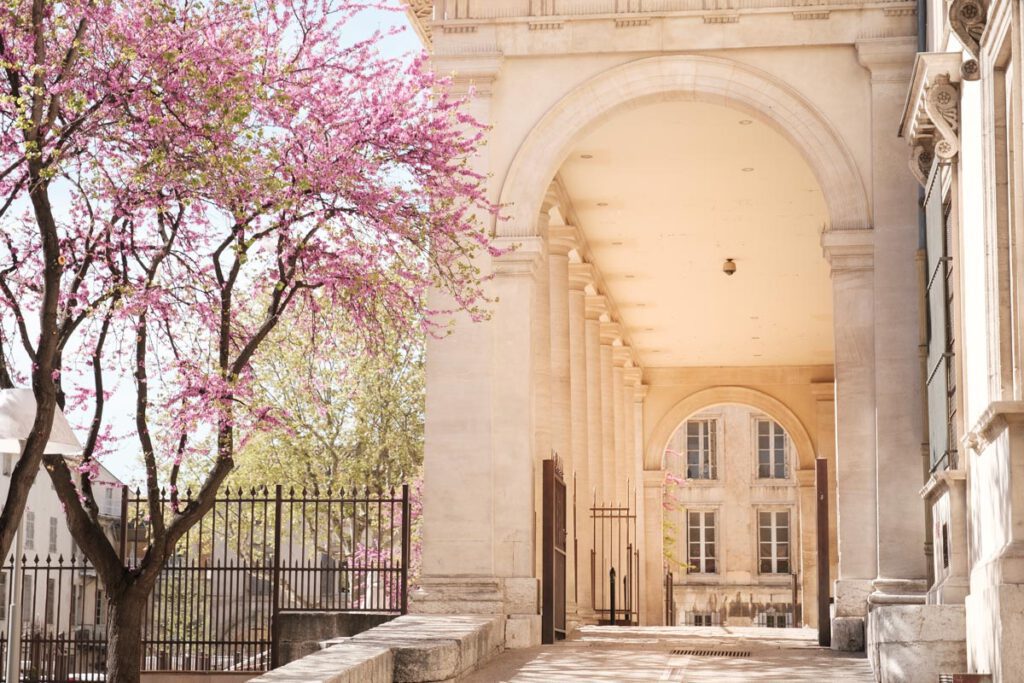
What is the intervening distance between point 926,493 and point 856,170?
A: 4.40 m

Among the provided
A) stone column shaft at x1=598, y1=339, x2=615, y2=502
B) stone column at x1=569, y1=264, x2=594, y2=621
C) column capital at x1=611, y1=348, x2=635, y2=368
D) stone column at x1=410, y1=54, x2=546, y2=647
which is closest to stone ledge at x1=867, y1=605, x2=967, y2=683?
stone column at x1=410, y1=54, x2=546, y2=647

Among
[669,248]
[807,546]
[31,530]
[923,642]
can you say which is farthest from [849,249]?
[31,530]

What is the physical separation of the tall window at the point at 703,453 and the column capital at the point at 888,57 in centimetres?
4212

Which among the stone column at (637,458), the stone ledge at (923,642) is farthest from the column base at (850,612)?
the stone column at (637,458)

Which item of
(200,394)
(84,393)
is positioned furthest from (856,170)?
(84,393)

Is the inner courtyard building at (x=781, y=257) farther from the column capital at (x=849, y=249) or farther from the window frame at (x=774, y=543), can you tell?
the window frame at (x=774, y=543)

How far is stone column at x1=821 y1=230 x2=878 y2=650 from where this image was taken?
15844 mm

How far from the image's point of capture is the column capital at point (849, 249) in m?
16.1

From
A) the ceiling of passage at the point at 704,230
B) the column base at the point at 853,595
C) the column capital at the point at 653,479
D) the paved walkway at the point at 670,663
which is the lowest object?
the paved walkway at the point at 670,663

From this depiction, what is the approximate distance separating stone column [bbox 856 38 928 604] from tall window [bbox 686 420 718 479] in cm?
4212

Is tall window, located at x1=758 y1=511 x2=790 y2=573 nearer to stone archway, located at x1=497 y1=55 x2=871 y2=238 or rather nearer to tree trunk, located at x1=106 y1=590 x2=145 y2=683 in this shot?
stone archway, located at x1=497 y1=55 x2=871 y2=238

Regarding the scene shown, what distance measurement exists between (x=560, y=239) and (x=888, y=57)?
7.41m

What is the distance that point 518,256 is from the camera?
16.5 meters

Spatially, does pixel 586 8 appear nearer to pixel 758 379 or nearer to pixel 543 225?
pixel 543 225
